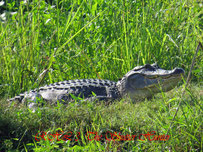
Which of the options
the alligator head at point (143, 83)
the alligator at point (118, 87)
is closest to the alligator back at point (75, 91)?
the alligator at point (118, 87)

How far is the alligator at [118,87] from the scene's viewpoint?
12.6 feet

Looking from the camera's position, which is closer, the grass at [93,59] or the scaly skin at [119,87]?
the grass at [93,59]

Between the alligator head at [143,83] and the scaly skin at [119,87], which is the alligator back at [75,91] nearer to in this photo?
the scaly skin at [119,87]

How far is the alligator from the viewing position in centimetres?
384

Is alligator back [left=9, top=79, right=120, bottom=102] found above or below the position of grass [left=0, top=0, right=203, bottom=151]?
below

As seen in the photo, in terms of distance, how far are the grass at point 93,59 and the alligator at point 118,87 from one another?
0.18 metres

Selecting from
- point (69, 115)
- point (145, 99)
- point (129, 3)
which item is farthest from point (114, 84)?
point (129, 3)

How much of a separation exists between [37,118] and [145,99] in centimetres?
151

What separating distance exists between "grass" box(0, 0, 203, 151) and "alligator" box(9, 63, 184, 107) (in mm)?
179

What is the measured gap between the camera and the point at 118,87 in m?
4.12

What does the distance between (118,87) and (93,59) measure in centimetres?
76

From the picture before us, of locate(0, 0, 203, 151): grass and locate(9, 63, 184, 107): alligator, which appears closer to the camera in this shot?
locate(0, 0, 203, 151): grass

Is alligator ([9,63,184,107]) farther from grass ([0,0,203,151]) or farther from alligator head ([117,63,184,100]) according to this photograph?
grass ([0,0,203,151])

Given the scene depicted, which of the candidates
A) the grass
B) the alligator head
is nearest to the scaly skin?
the alligator head
